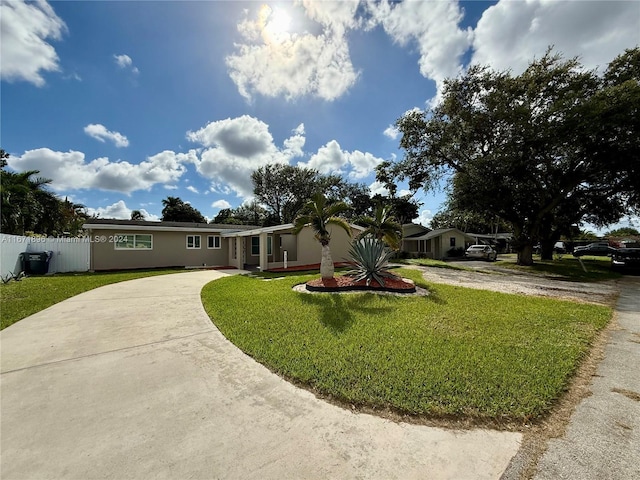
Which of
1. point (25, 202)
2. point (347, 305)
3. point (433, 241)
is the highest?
point (25, 202)

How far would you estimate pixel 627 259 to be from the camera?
14.8 meters

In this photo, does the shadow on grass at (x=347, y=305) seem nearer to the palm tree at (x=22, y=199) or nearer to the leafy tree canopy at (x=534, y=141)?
the leafy tree canopy at (x=534, y=141)

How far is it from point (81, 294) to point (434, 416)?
10256 mm

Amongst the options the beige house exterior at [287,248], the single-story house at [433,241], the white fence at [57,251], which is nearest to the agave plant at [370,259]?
the beige house exterior at [287,248]

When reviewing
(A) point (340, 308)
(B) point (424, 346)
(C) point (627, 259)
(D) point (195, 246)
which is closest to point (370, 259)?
(A) point (340, 308)

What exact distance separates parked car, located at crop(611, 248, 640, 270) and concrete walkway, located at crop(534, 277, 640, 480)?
16.7 m

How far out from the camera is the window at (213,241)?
59.7 feet

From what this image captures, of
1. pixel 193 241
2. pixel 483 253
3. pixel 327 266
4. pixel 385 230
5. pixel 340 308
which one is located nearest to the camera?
pixel 340 308

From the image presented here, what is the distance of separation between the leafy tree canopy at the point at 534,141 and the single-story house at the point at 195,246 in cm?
834

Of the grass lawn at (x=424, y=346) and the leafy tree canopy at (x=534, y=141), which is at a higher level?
the leafy tree canopy at (x=534, y=141)

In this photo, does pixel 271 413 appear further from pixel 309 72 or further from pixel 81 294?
pixel 309 72

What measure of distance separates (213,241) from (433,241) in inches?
824

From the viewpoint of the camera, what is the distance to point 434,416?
8.36 ft

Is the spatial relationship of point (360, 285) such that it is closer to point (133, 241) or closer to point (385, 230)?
point (385, 230)
